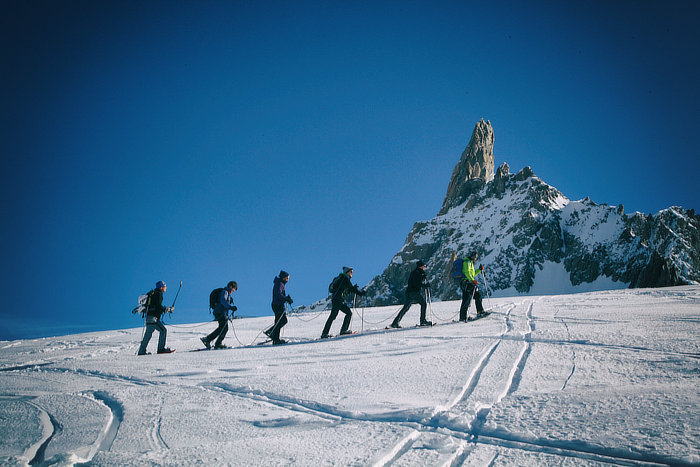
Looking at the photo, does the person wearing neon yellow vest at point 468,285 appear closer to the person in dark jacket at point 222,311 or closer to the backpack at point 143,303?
the person in dark jacket at point 222,311

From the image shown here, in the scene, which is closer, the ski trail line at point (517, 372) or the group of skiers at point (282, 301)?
the ski trail line at point (517, 372)

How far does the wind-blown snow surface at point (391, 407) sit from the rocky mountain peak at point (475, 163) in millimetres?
156376

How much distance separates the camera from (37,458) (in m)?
2.58

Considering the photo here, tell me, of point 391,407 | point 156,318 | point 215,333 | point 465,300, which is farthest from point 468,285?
point 156,318

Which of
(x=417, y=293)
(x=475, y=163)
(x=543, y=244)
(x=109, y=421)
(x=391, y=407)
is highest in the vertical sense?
(x=475, y=163)

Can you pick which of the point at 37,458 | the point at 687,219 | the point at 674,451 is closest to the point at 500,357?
the point at 674,451

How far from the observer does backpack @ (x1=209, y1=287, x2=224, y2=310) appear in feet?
32.6

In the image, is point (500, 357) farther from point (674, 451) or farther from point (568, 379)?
point (674, 451)

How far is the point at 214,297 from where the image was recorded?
9977 mm

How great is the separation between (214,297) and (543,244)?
4566 inches

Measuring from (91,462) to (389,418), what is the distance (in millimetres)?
2192

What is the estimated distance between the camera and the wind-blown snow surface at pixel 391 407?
244 centimetres

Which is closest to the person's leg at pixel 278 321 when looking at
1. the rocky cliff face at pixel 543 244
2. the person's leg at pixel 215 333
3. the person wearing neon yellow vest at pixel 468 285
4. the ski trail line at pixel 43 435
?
the person's leg at pixel 215 333

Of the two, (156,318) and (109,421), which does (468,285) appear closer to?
(156,318)
